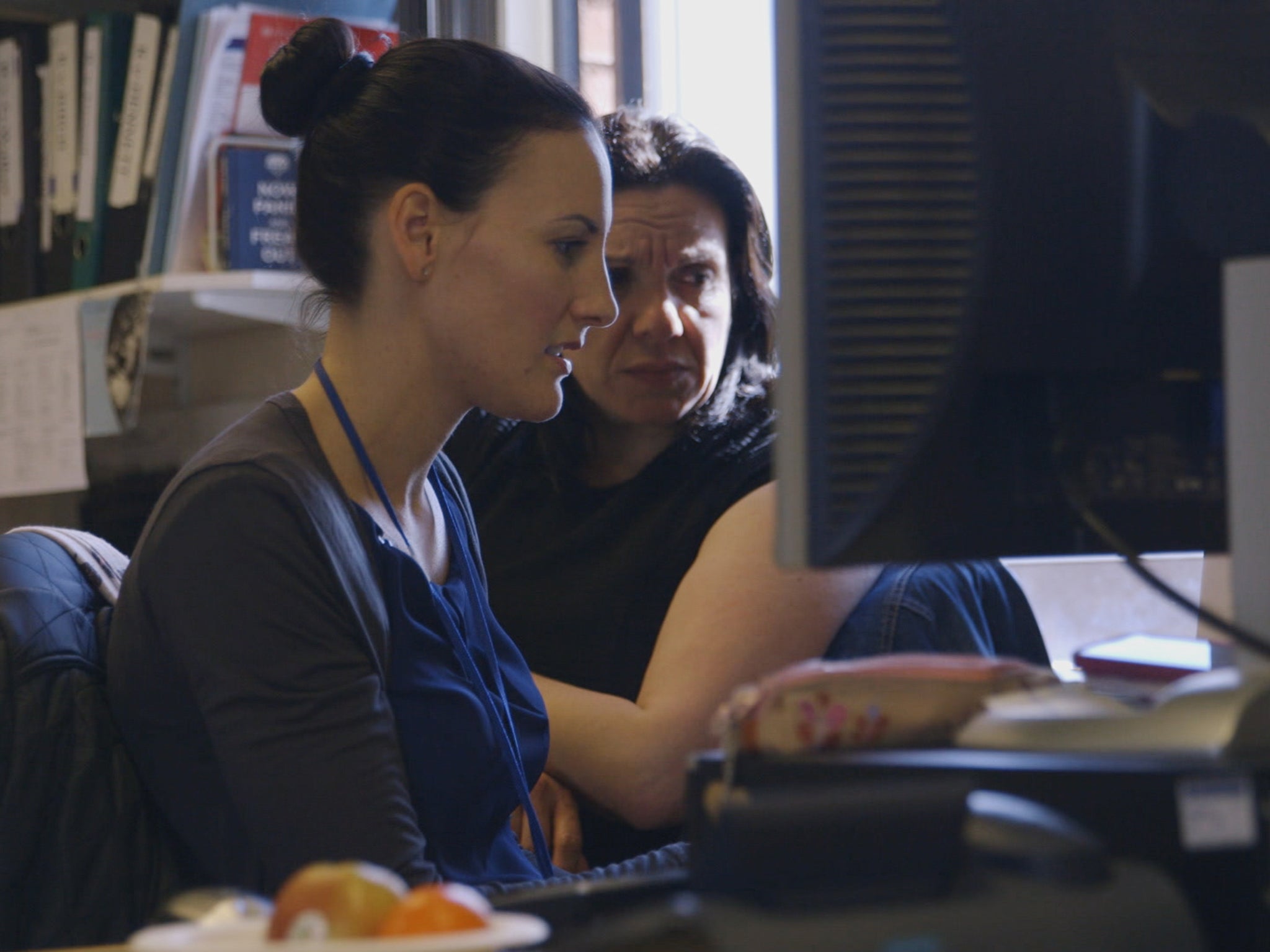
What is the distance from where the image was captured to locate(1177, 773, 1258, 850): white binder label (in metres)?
0.55

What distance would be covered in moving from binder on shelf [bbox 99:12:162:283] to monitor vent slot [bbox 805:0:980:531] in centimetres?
155

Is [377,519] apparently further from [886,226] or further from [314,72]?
[886,226]

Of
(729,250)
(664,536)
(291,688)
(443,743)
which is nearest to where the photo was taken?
(291,688)

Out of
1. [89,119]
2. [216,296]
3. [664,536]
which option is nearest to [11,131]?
[89,119]

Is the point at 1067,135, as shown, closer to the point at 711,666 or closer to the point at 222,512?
the point at 222,512

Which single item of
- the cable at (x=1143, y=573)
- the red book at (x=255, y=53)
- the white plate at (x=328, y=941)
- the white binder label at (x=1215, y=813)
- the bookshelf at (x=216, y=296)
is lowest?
the white plate at (x=328, y=941)

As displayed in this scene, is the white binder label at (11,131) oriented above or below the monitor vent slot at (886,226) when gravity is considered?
above

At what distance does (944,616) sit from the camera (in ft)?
4.47

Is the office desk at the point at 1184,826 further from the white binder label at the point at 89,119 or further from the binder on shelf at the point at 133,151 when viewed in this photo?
the white binder label at the point at 89,119

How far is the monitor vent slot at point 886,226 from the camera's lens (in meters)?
0.64

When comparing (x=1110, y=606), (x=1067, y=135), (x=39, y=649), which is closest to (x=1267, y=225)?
(x=1067, y=135)

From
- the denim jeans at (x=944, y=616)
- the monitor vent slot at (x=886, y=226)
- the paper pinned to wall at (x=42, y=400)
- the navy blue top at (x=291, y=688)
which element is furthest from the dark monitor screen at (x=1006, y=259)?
→ the paper pinned to wall at (x=42, y=400)

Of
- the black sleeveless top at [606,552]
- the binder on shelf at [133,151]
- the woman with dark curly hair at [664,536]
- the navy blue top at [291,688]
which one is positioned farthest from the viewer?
the binder on shelf at [133,151]

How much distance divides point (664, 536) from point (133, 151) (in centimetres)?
96
